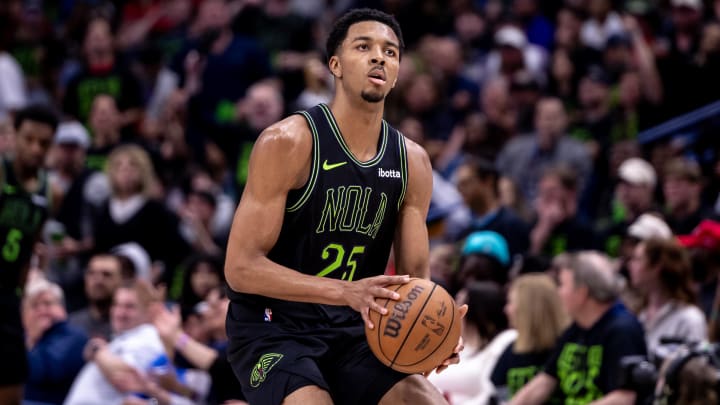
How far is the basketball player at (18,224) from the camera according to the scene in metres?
7.03

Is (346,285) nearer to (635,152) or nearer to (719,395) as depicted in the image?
(719,395)

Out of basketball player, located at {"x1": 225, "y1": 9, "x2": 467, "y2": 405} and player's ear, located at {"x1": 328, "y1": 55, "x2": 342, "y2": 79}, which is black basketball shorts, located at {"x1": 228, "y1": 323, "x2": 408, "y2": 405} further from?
player's ear, located at {"x1": 328, "y1": 55, "x2": 342, "y2": 79}

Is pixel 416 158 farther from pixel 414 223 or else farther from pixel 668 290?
pixel 668 290

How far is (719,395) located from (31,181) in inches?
171

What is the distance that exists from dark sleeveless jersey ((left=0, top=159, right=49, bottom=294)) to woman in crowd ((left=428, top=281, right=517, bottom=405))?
8.82 feet

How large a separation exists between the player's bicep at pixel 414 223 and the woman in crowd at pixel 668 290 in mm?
2917

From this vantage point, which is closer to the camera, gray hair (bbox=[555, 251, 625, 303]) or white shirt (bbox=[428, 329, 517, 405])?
gray hair (bbox=[555, 251, 625, 303])

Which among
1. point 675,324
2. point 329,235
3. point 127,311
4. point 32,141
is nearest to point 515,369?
point 675,324

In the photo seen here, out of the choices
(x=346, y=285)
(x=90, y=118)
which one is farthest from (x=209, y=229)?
(x=346, y=285)

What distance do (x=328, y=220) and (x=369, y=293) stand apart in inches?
19.5

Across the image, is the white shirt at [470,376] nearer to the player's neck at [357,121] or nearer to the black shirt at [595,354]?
the black shirt at [595,354]

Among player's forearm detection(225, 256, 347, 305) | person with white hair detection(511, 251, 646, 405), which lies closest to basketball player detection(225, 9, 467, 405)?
player's forearm detection(225, 256, 347, 305)

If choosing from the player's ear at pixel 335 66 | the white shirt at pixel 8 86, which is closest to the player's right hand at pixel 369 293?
the player's ear at pixel 335 66

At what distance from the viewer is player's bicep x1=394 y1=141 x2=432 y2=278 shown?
4.97 metres
